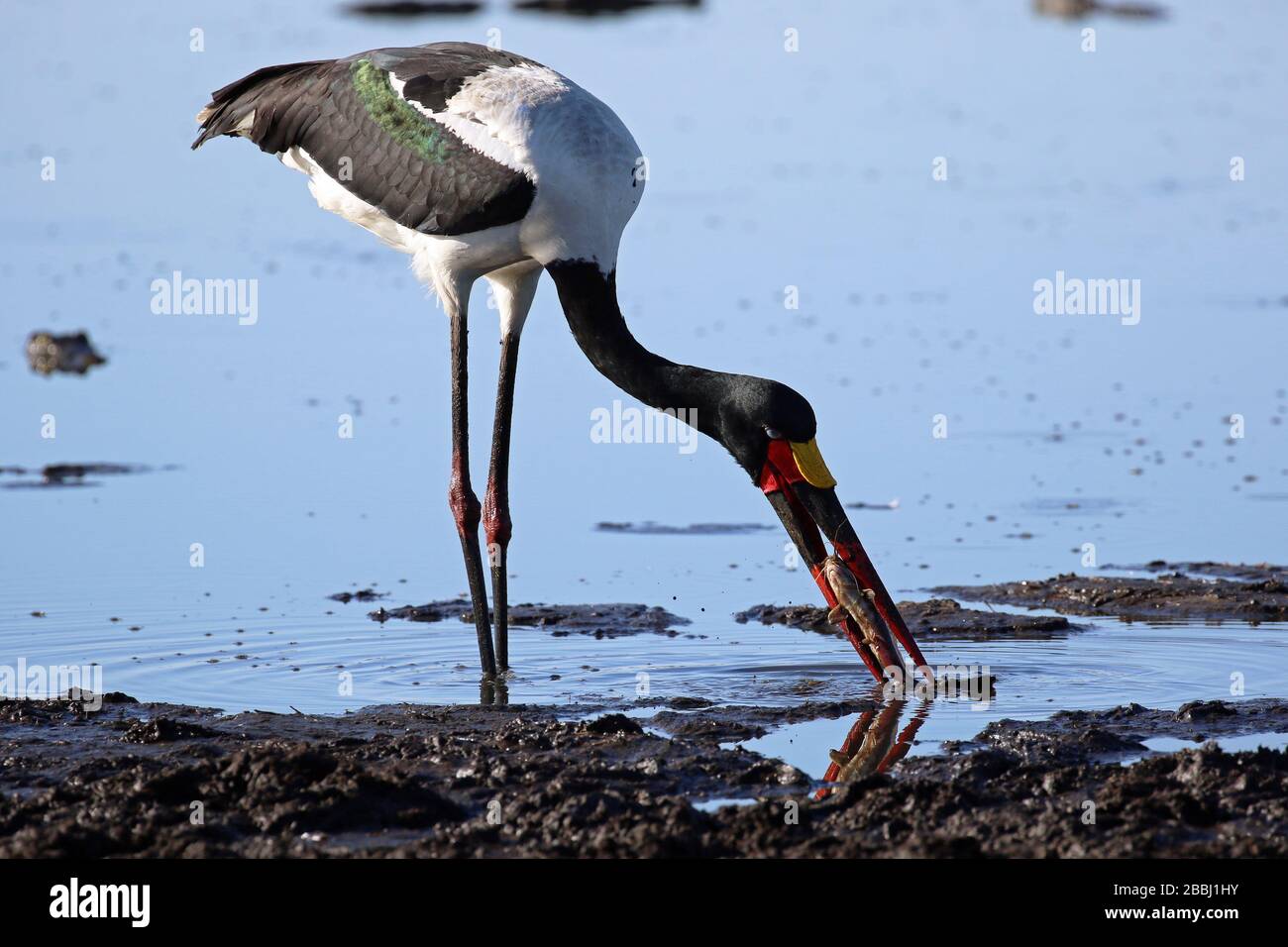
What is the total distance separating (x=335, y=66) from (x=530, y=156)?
153cm

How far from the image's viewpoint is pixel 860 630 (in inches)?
355

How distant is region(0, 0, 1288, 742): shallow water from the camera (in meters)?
9.92

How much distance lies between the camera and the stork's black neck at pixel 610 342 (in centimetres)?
962

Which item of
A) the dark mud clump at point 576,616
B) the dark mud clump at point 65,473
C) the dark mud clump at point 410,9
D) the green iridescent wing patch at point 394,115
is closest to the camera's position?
the green iridescent wing patch at point 394,115

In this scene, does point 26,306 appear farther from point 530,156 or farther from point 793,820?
point 793,820

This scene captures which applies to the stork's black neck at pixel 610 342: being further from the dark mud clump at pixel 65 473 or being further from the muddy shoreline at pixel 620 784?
the dark mud clump at pixel 65 473

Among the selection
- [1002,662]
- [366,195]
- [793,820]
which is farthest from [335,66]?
[793,820]

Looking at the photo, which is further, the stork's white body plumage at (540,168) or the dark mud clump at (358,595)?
the dark mud clump at (358,595)

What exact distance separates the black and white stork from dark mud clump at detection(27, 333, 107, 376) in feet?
20.5

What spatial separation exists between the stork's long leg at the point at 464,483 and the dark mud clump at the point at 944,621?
129 cm

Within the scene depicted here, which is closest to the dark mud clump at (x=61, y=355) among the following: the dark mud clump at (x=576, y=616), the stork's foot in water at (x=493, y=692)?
the dark mud clump at (x=576, y=616)

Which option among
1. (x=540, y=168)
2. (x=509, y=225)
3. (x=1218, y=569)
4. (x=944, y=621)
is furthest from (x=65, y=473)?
(x=1218, y=569)

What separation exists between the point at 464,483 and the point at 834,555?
213 centimetres
